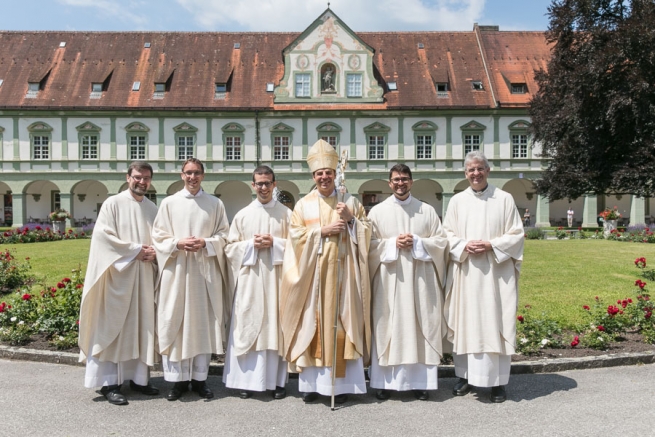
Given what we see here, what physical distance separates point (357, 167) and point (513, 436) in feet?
99.0

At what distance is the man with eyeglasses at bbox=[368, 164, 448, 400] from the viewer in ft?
18.7

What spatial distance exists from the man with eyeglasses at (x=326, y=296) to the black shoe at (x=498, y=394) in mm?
1242

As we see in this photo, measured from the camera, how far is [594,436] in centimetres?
464

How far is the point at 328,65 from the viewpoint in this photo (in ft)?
113

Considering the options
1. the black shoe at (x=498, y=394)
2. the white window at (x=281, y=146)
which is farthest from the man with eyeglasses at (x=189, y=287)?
the white window at (x=281, y=146)

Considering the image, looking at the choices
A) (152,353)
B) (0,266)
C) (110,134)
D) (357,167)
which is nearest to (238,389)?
(152,353)

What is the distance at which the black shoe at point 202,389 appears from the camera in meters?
5.66

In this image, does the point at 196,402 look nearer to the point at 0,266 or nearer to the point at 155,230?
the point at 155,230

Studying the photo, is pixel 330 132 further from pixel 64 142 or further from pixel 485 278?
pixel 485 278

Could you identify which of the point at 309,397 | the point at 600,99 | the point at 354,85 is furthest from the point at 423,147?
the point at 309,397

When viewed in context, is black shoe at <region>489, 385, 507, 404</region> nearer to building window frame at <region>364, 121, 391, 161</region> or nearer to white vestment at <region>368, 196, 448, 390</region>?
white vestment at <region>368, 196, 448, 390</region>

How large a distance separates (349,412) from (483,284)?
1.82m

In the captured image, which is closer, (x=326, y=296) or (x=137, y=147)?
(x=326, y=296)

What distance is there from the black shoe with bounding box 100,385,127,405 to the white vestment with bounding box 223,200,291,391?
3.26 ft
